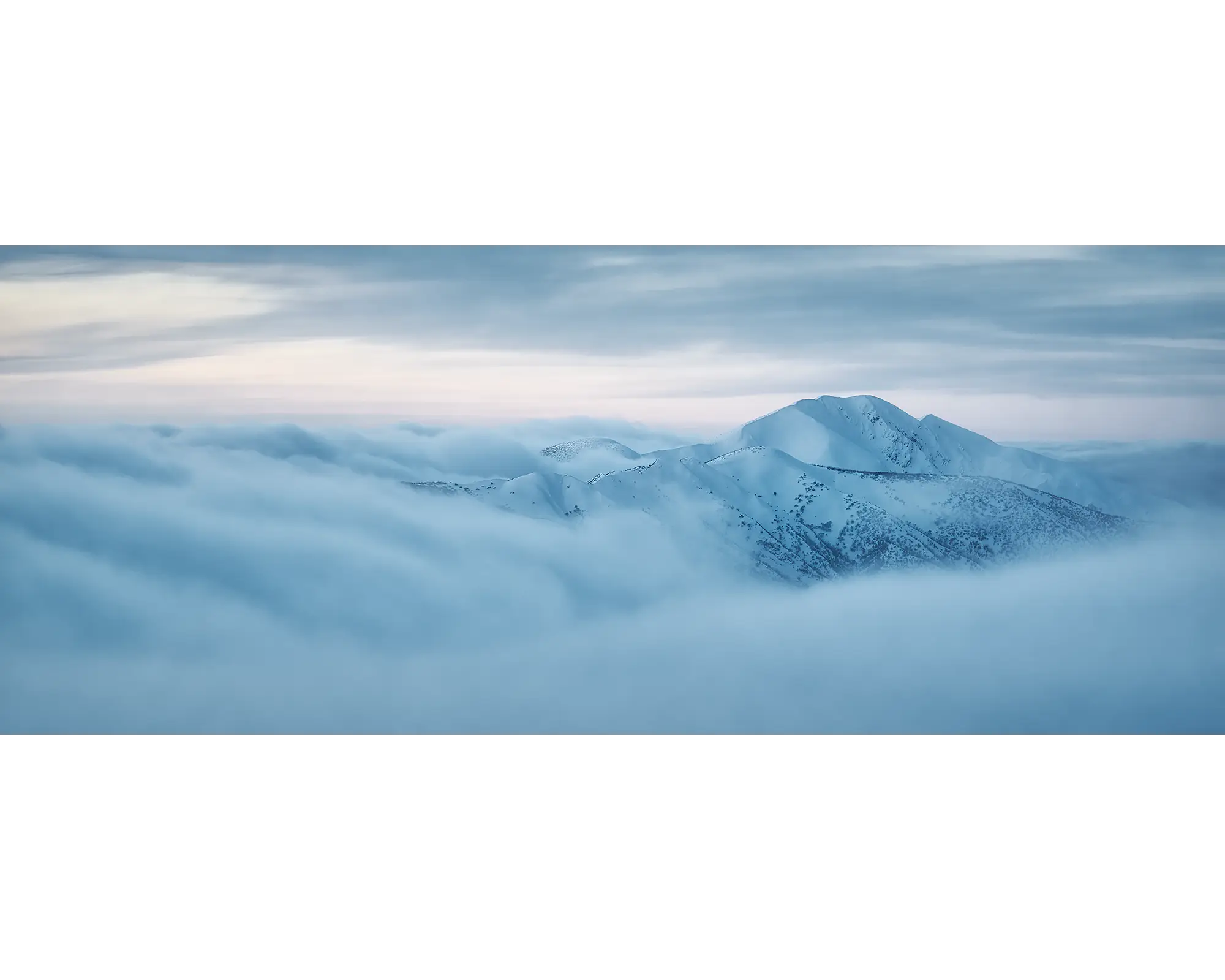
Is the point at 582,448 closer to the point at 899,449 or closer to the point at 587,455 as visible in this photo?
the point at 587,455

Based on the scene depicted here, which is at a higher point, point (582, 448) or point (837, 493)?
point (582, 448)

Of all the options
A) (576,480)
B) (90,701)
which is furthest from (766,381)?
(90,701)

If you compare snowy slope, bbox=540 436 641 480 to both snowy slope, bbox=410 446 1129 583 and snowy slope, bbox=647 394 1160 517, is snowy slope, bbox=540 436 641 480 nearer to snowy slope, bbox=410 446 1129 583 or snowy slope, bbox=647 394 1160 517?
snowy slope, bbox=410 446 1129 583

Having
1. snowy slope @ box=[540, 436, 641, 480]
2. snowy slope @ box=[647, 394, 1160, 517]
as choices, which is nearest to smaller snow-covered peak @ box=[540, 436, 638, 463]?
snowy slope @ box=[540, 436, 641, 480]

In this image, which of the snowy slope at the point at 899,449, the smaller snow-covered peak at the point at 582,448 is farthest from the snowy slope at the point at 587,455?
the snowy slope at the point at 899,449

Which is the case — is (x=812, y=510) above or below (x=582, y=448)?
below

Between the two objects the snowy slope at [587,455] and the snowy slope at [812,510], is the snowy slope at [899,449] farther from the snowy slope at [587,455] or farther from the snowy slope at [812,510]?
the snowy slope at [587,455]

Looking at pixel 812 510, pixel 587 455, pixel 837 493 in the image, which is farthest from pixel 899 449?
pixel 587 455

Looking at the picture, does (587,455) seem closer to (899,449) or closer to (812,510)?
(812,510)

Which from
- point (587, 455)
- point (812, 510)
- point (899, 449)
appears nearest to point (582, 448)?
point (587, 455)
